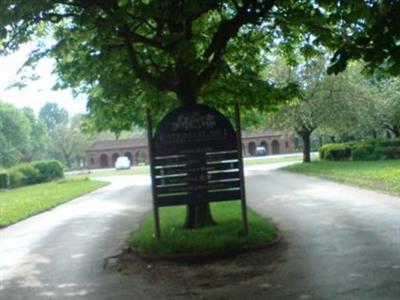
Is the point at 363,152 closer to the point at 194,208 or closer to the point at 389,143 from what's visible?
the point at 389,143

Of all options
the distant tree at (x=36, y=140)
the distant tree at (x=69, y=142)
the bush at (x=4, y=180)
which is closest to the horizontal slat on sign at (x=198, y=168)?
the bush at (x=4, y=180)

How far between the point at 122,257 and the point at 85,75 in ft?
13.7

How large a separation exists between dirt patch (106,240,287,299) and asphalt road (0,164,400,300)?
6cm

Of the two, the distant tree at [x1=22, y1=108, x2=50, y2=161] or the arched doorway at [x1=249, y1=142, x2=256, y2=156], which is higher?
the distant tree at [x1=22, y1=108, x2=50, y2=161]

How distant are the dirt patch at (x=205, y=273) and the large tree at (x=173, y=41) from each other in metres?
2.40

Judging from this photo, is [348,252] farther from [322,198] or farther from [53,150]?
[53,150]

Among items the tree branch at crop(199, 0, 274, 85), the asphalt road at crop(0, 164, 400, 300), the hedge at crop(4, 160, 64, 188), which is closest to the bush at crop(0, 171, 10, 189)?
the hedge at crop(4, 160, 64, 188)

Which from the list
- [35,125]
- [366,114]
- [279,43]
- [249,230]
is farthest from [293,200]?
[35,125]

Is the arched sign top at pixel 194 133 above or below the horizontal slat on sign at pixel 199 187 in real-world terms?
above

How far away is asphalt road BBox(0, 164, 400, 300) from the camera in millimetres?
7938

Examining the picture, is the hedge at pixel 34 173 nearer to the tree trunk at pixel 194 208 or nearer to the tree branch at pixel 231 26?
the tree trunk at pixel 194 208

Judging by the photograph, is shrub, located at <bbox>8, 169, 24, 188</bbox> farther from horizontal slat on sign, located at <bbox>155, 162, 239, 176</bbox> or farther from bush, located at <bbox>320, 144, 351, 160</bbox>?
horizontal slat on sign, located at <bbox>155, 162, 239, 176</bbox>

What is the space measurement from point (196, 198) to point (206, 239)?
0.93 meters

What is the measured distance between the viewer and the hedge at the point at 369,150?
36.5 m
